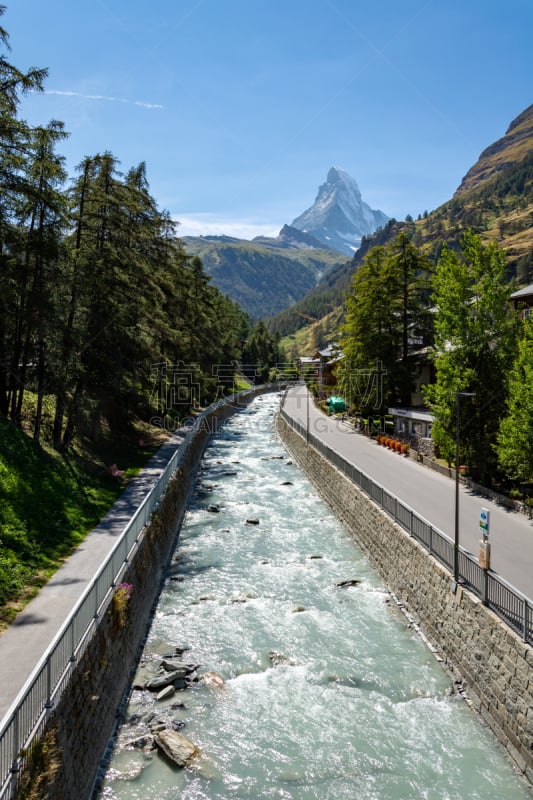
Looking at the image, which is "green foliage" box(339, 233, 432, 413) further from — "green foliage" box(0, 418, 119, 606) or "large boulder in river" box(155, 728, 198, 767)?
"large boulder in river" box(155, 728, 198, 767)

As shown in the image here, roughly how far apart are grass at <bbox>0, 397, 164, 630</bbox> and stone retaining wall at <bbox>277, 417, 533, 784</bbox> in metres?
11.3

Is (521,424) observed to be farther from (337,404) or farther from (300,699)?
(337,404)

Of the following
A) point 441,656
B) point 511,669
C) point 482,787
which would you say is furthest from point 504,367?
point 482,787

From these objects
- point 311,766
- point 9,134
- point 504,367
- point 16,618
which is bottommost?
point 311,766

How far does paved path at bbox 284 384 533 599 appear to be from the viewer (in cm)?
1616

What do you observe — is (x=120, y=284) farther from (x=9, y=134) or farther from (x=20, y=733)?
(x=20, y=733)

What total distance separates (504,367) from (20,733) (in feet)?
82.6

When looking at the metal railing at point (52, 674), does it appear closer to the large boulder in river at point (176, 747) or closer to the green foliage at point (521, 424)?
the large boulder in river at point (176, 747)

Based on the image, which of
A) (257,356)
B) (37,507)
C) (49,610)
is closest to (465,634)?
(49,610)

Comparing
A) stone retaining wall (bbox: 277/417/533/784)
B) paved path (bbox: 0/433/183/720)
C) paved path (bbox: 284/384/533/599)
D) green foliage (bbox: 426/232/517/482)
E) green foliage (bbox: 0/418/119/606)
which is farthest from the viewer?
green foliage (bbox: 426/232/517/482)

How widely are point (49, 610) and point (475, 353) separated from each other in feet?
73.0

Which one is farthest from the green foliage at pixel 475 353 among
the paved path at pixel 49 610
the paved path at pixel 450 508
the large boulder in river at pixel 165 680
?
the large boulder in river at pixel 165 680

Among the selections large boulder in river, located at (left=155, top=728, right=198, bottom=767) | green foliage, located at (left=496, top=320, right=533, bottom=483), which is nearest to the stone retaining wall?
green foliage, located at (left=496, top=320, right=533, bottom=483)

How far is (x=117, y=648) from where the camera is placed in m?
13.0
